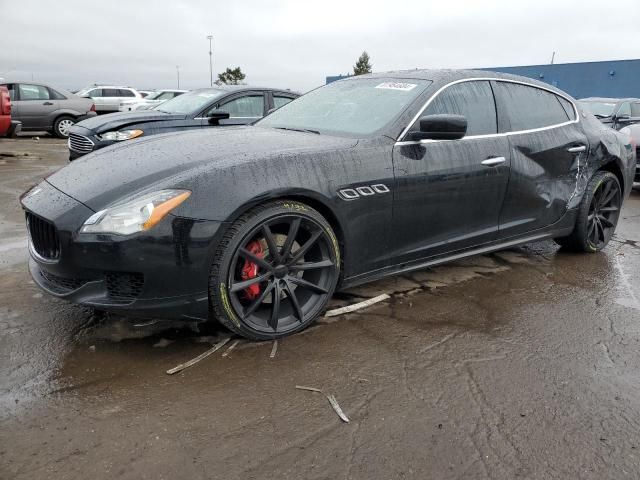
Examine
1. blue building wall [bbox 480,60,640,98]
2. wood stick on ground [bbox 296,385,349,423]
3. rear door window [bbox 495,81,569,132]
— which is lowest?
wood stick on ground [bbox 296,385,349,423]

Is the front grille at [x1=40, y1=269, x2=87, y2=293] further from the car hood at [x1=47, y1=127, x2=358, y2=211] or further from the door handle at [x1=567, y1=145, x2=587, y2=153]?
the door handle at [x1=567, y1=145, x2=587, y2=153]

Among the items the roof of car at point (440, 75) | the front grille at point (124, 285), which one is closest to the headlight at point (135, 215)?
the front grille at point (124, 285)

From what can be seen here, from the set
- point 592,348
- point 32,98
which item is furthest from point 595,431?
point 32,98

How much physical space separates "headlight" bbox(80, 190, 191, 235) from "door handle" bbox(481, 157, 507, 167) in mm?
2027

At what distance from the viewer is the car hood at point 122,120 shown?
6.75 meters

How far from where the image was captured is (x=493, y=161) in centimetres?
Result: 349

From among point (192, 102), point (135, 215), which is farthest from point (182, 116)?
point (135, 215)

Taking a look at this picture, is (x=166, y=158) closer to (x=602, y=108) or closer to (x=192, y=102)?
(x=192, y=102)

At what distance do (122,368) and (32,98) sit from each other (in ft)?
46.0

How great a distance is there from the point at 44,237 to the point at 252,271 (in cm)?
104

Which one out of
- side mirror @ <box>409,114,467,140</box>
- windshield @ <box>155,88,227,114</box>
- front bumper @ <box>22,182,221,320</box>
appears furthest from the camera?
windshield @ <box>155,88,227,114</box>

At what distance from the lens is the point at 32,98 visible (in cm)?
1394

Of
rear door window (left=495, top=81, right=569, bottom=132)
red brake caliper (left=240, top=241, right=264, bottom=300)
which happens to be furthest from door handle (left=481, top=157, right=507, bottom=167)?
red brake caliper (left=240, top=241, right=264, bottom=300)

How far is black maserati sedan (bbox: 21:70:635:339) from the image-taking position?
7.87ft
